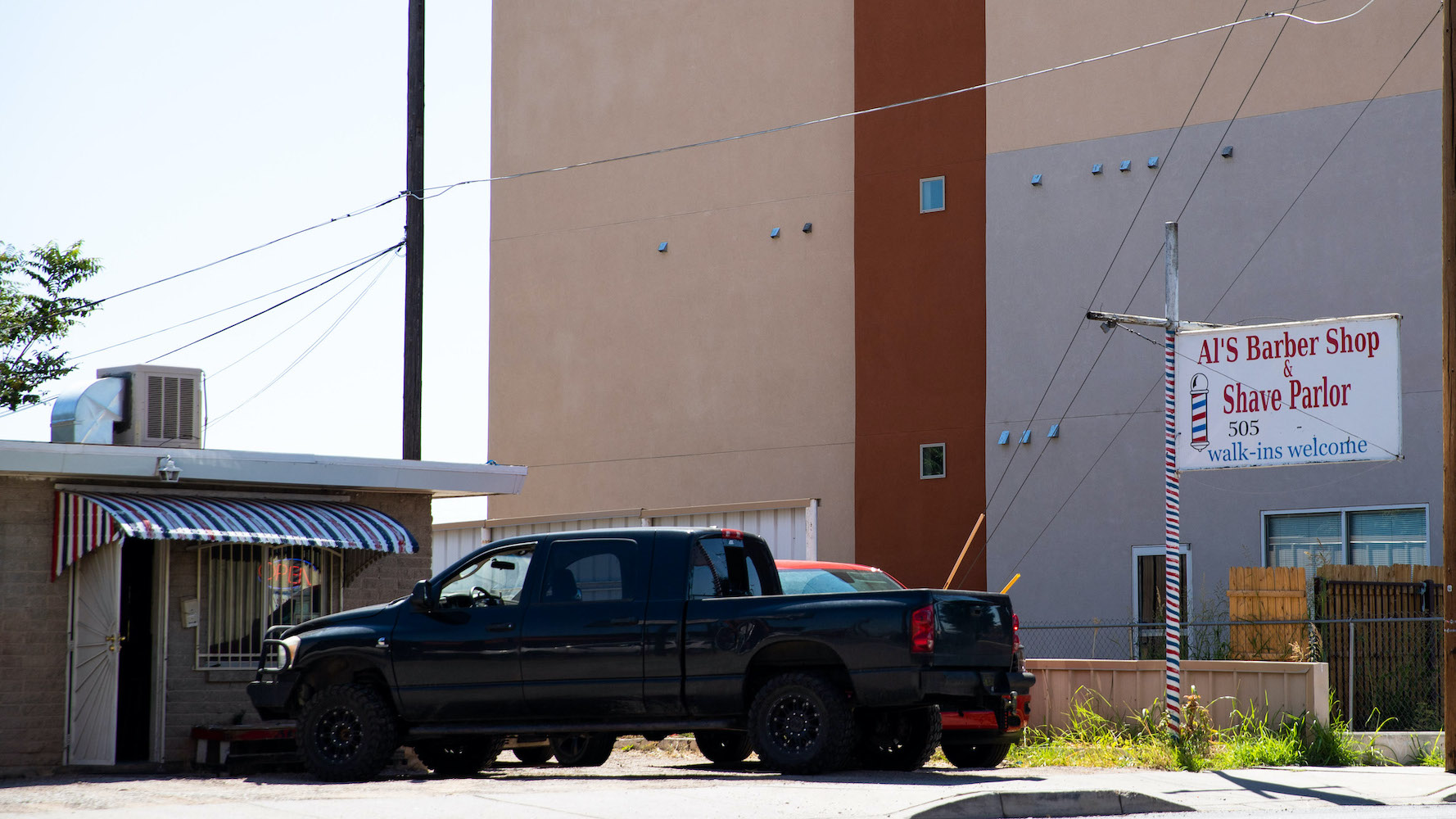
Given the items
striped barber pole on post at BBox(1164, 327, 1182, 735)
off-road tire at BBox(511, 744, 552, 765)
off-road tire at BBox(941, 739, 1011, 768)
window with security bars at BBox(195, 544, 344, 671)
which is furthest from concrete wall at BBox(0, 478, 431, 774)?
striped barber pole on post at BBox(1164, 327, 1182, 735)

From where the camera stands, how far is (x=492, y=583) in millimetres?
13734

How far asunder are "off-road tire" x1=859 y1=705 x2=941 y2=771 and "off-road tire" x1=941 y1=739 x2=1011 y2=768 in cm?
87

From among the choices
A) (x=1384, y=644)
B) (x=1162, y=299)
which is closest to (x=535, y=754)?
(x=1384, y=644)

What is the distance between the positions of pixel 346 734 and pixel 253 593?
3659mm

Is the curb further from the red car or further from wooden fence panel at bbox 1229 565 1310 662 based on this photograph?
wooden fence panel at bbox 1229 565 1310 662

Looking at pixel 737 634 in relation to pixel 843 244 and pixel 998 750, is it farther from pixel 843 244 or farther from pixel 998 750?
pixel 843 244

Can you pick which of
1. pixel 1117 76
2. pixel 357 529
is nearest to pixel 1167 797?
pixel 357 529

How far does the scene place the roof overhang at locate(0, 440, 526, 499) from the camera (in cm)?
1459

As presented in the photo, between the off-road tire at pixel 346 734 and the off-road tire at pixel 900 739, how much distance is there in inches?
150

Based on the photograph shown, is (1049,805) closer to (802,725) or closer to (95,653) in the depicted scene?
(802,725)

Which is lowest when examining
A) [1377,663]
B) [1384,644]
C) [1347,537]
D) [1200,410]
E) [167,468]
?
[1377,663]

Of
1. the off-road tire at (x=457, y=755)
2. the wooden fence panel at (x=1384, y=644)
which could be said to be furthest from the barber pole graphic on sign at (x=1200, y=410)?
the off-road tire at (x=457, y=755)

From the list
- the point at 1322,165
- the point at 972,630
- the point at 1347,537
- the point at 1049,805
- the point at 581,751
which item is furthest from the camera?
the point at 1322,165

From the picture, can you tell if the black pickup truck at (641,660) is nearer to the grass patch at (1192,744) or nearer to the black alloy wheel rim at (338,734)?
the black alloy wheel rim at (338,734)
